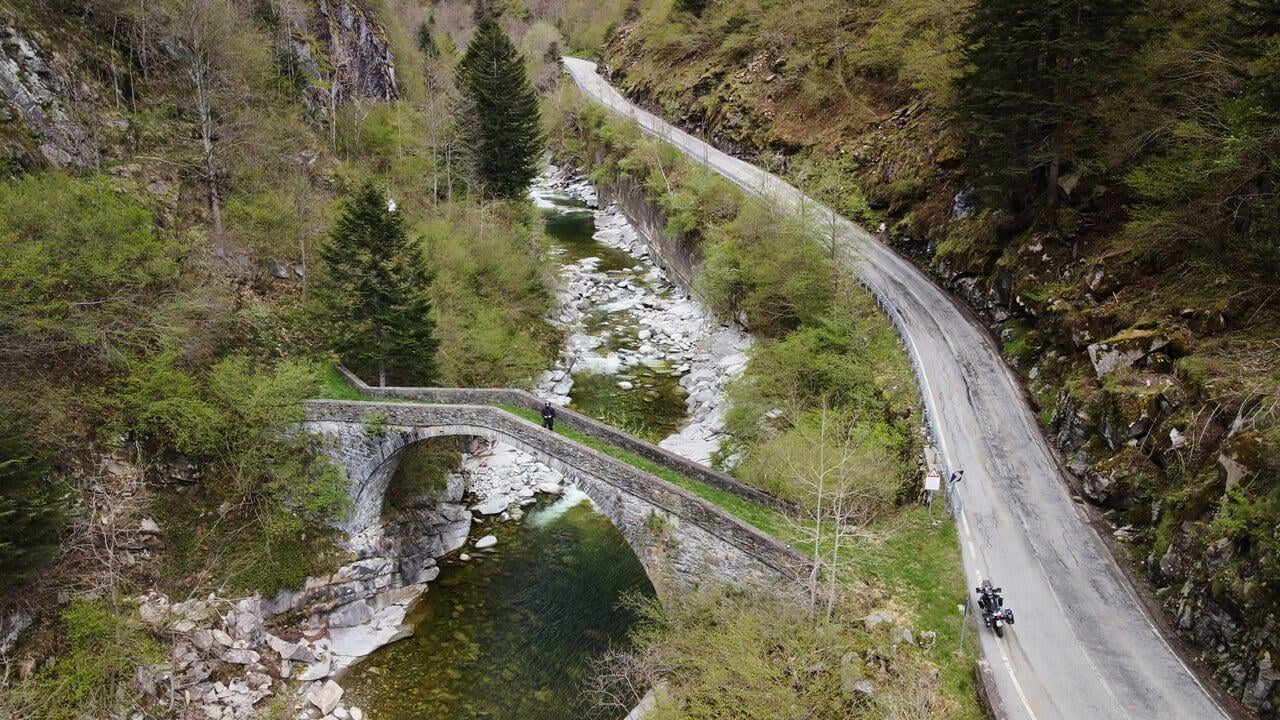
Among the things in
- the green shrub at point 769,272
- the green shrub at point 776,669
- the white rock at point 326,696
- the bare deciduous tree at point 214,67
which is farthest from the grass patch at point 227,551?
the green shrub at point 769,272

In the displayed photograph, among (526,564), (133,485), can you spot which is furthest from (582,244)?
(133,485)

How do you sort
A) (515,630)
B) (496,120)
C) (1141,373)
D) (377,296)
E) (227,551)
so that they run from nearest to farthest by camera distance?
1. (1141,373)
2. (227,551)
3. (515,630)
4. (377,296)
5. (496,120)

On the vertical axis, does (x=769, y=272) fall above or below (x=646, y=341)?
above

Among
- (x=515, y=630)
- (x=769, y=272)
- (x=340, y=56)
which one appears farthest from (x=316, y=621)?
(x=340, y=56)

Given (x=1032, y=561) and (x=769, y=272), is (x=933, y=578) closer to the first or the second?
(x=1032, y=561)

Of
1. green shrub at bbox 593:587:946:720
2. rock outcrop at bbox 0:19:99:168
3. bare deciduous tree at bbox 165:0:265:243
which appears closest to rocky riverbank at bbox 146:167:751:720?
green shrub at bbox 593:587:946:720

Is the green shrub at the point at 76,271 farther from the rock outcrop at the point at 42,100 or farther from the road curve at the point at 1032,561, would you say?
the road curve at the point at 1032,561

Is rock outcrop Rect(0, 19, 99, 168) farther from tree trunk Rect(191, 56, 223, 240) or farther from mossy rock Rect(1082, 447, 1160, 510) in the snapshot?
mossy rock Rect(1082, 447, 1160, 510)

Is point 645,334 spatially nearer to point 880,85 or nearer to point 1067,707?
point 880,85
